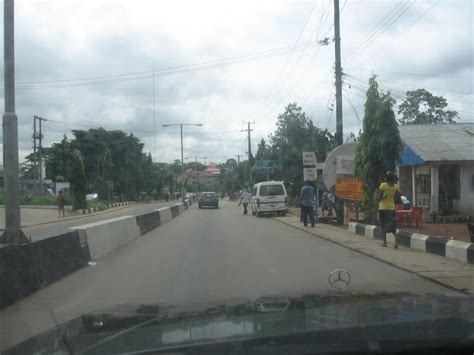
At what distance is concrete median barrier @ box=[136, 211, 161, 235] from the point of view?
19594mm

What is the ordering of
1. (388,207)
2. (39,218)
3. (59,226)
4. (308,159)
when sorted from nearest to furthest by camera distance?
(388,207) → (308,159) → (59,226) → (39,218)

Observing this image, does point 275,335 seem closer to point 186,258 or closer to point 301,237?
point 186,258

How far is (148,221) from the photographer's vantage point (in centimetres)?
2150

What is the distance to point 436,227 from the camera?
19.1 m

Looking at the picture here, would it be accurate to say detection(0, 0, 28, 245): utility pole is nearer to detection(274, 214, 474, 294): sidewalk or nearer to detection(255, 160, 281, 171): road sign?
detection(274, 214, 474, 294): sidewalk

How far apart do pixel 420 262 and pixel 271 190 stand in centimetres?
2011

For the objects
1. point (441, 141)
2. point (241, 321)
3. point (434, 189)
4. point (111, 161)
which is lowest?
point (241, 321)

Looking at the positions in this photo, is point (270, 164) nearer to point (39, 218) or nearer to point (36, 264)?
point (39, 218)

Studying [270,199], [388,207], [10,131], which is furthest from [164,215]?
[10,131]

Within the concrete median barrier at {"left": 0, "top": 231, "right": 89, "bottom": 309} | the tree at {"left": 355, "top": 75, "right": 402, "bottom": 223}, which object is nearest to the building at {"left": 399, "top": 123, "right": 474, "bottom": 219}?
the tree at {"left": 355, "top": 75, "right": 402, "bottom": 223}

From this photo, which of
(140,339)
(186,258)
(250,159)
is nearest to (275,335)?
(140,339)

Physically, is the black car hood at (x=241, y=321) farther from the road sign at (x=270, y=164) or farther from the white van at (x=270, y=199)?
the road sign at (x=270, y=164)

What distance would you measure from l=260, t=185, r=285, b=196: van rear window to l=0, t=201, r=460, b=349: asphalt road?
15430 mm

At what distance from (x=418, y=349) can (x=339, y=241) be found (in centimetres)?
1226
